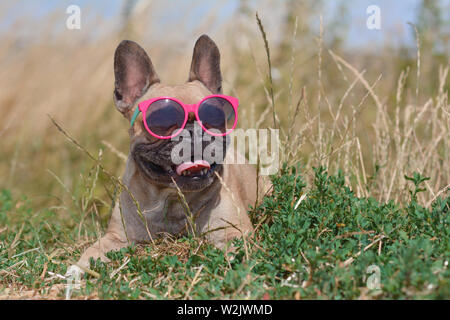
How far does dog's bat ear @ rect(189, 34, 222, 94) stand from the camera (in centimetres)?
322

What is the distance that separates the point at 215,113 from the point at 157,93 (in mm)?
439

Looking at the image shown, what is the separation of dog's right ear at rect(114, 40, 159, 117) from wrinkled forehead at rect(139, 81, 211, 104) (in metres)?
0.08

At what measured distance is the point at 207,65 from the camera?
3.31 metres

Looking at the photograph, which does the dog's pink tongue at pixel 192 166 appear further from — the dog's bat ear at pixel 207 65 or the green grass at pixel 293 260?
the dog's bat ear at pixel 207 65

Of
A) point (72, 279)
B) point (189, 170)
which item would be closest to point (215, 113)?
point (189, 170)

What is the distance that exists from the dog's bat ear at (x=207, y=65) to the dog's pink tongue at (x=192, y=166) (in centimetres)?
72

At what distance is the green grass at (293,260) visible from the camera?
2.06m

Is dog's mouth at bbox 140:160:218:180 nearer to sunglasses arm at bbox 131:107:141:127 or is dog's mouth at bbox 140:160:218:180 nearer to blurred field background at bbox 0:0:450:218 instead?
sunglasses arm at bbox 131:107:141:127

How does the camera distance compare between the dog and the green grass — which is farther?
the dog

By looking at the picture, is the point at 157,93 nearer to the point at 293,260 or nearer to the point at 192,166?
the point at 192,166

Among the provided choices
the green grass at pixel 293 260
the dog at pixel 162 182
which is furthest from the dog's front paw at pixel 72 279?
the dog at pixel 162 182

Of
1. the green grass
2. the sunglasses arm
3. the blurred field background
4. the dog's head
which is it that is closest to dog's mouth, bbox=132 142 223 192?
the dog's head
